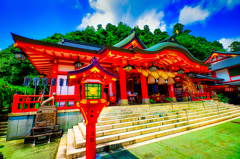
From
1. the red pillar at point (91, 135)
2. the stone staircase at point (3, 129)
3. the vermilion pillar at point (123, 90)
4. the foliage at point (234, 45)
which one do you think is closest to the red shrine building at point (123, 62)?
the vermilion pillar at point (123, 90)

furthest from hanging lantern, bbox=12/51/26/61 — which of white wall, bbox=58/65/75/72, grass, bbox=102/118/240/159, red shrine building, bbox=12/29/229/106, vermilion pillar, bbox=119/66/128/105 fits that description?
grass, bbox=102/118/240/159

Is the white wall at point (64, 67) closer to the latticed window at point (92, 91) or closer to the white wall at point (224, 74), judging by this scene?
the latticed window at point (92, 91)

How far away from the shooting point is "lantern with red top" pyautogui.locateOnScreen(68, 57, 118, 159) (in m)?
3.13

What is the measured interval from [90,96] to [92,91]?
0.17 metres

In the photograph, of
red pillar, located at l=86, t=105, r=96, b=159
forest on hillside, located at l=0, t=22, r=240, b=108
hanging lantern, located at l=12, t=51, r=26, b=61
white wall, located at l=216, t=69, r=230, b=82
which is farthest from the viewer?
white wall, located at l=216, t=69, r=230, b=82

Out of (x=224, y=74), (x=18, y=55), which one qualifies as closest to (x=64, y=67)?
(x=18, y=55)

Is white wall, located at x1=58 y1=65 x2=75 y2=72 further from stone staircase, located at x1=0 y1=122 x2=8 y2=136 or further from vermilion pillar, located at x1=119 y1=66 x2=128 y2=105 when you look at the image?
stone staircase, located at x1=0 y1=122 x2=8 y2=136

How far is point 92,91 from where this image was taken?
3.25 m

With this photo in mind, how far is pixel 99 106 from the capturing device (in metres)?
3.40

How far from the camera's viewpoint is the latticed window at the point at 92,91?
126 inches

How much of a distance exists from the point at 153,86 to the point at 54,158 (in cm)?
1311

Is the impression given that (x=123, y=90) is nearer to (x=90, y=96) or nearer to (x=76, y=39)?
(x=90, y=96)

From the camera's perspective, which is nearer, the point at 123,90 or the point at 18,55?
the point at 18,55

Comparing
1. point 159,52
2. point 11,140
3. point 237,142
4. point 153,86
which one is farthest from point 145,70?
point 11,140
